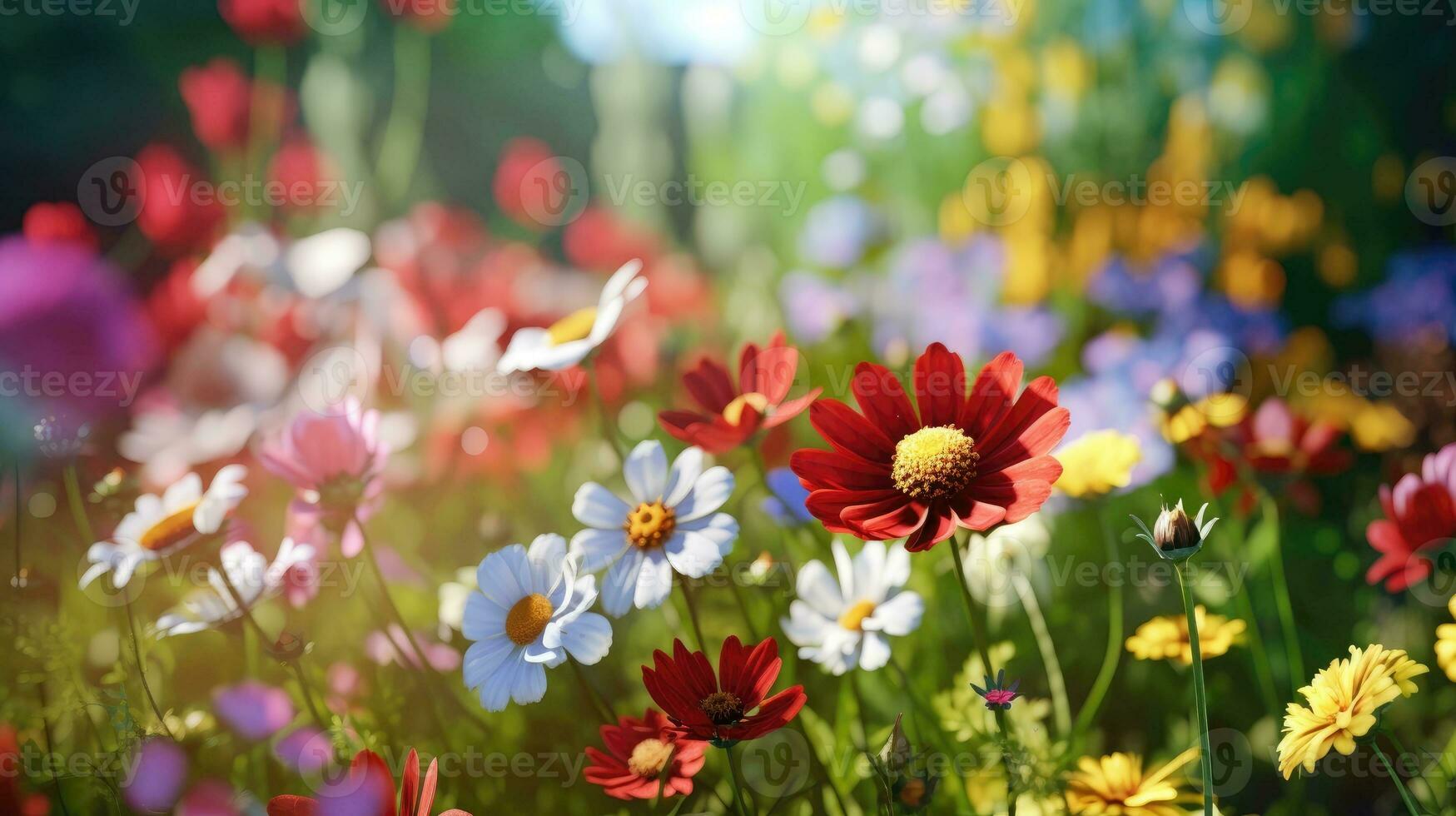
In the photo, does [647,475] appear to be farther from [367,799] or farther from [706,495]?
[367,799]

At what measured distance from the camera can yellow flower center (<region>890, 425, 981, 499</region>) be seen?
487 mm

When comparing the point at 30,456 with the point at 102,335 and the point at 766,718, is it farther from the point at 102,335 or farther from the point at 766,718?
the point at 766,718

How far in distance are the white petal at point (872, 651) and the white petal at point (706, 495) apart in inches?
4.6

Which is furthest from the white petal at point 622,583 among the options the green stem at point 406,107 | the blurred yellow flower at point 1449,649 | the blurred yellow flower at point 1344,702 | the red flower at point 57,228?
the green stem at point 406,107

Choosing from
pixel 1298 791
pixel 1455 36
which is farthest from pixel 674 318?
pixel 1455 36

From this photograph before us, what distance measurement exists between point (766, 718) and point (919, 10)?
127 cm

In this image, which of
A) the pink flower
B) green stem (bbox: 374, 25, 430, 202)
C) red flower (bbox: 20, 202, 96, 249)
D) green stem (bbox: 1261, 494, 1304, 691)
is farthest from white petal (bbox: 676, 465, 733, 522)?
green stem (bbox: 374, 25, 430, 202)

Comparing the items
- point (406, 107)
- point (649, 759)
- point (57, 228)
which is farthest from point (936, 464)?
point (406, 107)

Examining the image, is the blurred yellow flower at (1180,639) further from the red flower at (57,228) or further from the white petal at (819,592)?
the red flower at (57,228)

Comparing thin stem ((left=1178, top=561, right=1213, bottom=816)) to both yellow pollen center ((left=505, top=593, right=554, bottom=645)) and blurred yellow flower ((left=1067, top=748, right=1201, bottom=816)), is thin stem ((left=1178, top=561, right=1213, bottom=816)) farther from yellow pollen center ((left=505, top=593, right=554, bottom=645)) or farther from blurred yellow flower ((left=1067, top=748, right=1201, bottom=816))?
yellow pollen center ((left=505, top=593, right=554, bottom=645))

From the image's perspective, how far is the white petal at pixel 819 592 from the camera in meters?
0.59

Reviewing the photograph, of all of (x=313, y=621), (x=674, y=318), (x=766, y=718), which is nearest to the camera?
(x=766, y=718)

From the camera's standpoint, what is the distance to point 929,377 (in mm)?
509

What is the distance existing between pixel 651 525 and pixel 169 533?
319 mm
